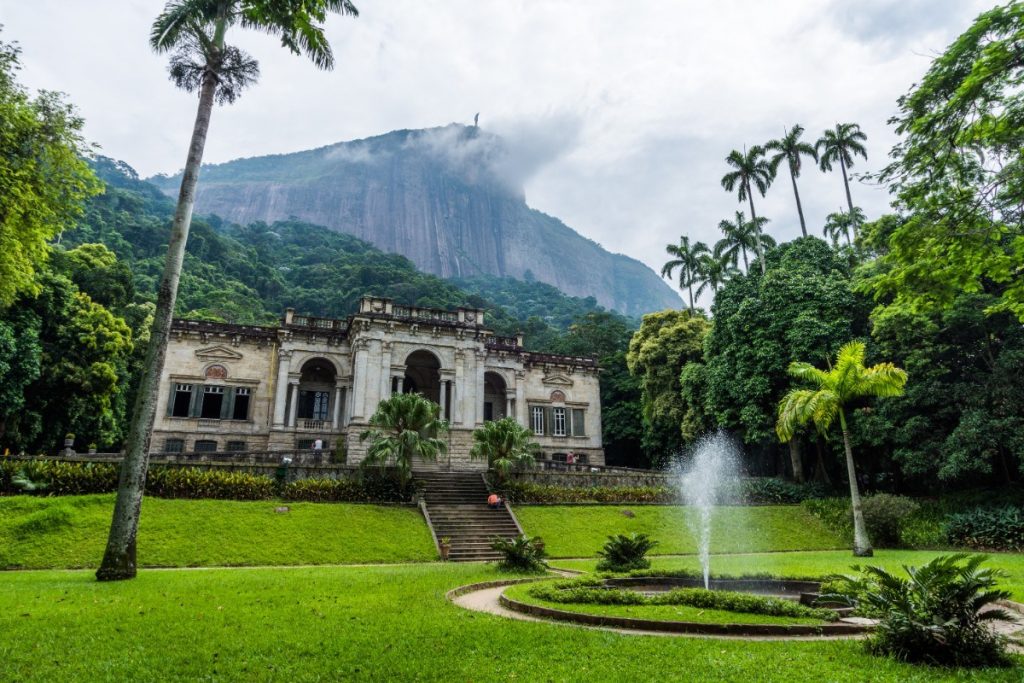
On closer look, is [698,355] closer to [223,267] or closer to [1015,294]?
[1015,294]

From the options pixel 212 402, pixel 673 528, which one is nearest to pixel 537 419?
pixel 673 528

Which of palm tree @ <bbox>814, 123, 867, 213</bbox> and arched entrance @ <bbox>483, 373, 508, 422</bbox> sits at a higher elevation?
palm tree @ <bbox>814, 123, 867, 213</bbox>

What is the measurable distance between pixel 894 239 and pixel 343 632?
891 cm

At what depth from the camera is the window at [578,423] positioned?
38844 mm

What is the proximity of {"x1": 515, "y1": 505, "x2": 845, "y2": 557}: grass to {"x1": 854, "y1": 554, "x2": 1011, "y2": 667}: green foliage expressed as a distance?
1473cm

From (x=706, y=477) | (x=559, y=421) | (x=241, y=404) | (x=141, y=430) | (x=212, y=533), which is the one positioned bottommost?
(x=212, y=533)

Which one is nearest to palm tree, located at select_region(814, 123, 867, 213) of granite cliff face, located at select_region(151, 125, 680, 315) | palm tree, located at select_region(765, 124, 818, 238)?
palm tree, located at select_region(765, 124, 818, 238)

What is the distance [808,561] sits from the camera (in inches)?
690

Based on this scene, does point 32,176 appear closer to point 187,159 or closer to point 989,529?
point 187,159

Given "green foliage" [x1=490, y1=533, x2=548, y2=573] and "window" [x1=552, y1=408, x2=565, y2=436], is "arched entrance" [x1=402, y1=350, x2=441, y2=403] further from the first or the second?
"green foliage" [x1=490, y1=533, x2=548, y2=573]

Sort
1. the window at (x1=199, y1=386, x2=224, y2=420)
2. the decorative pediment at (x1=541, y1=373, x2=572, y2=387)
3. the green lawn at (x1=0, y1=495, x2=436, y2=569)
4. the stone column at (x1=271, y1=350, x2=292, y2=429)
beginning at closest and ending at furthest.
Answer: the green lawn at (x1=0, y1=495, x2=436, y2=569)
the stone column at (x1=271, y1=350, x2=292, y2=429)
the window at (x1=199, y1=386, x2=224, y2=420)
the decorative pediment at (x1=541, y1=373, x2=572, y2=387)

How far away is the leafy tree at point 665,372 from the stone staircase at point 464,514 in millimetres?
15172

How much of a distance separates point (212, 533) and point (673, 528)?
17066mm

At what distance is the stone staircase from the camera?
64.1 feet
